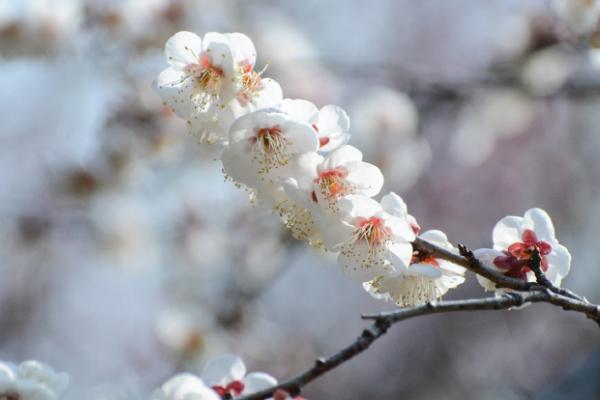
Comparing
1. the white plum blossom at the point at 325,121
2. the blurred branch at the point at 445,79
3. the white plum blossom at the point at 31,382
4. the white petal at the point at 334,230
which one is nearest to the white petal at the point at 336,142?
the white plum blossom at the point at 325,121

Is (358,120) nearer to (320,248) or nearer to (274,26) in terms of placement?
(274,26)

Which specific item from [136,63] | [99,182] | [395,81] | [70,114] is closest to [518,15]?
[395,81]

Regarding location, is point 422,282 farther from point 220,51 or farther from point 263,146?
point 220,51

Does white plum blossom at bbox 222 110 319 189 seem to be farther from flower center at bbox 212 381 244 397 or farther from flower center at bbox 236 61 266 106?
flower center at bbox 212 381 244 397

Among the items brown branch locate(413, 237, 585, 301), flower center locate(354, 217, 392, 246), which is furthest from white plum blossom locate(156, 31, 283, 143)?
brown branch locate(413, 237, 585, 301)

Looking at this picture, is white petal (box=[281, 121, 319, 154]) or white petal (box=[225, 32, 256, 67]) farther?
white petal (box=[225, 32, 256, 67])

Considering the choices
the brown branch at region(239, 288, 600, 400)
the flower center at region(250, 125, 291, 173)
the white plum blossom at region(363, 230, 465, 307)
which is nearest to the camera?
the brown branch at region(239, 288, 600, 400)

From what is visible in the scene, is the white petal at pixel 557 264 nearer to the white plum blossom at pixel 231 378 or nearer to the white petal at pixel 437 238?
the white petal at pixel 437 238
